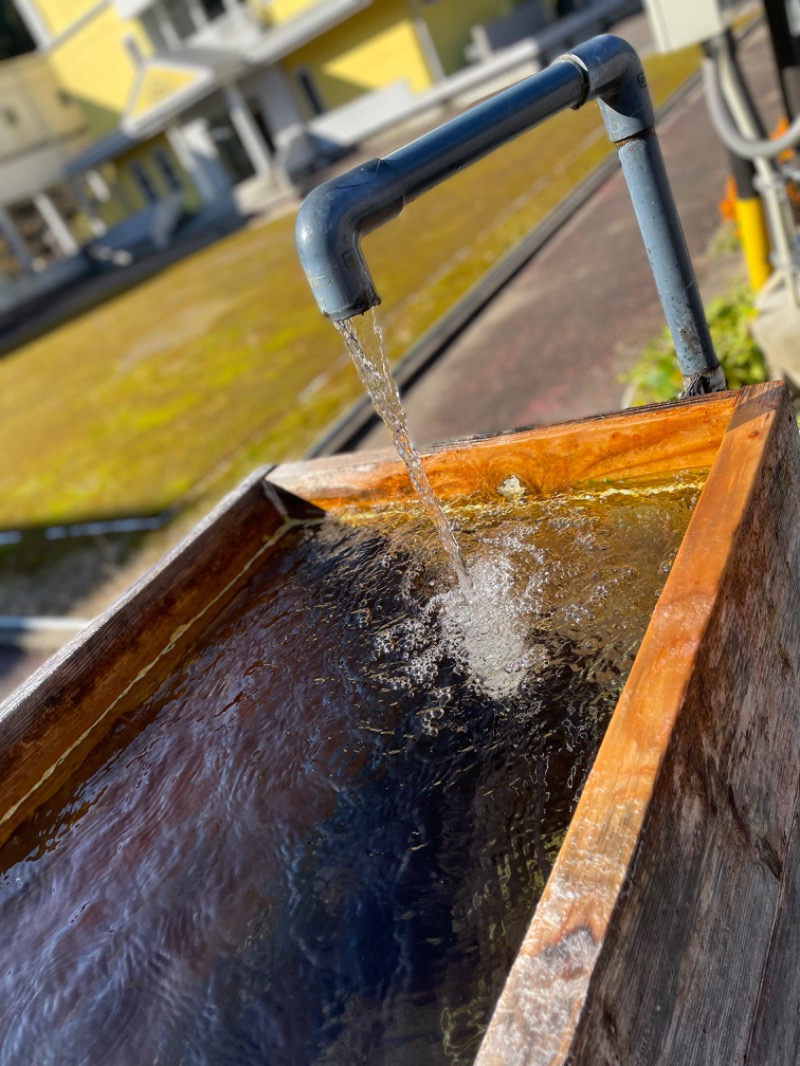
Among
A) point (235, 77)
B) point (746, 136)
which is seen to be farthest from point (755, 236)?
point (235, 77)

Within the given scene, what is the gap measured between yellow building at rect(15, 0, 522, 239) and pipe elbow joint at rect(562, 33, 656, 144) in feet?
90.2

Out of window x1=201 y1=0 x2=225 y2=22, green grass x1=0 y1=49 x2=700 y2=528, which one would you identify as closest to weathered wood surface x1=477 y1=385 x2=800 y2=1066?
green grass x1=0 y1=49 x2=700 y2=528

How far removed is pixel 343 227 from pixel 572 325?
6536 mm

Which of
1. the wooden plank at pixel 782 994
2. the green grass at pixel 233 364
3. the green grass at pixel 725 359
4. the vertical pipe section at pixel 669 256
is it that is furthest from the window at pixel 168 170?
the wooden plank at pixel 782 994

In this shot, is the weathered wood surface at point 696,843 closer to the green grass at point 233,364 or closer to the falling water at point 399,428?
the falling water at point 399,428

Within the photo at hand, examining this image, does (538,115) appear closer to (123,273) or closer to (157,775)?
(157,775)

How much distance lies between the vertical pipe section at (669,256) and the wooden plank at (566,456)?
256 mm

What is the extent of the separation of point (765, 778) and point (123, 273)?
31.8 meters

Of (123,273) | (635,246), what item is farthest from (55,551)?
(123,273)

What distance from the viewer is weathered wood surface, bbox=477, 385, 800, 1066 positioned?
0.97 meters

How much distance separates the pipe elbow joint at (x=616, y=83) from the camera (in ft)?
5.66

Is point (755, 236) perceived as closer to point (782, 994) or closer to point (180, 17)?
point (782, 994)

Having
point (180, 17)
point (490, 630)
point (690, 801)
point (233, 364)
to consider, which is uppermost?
point (180, 17)

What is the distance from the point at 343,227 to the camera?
1437 mm
